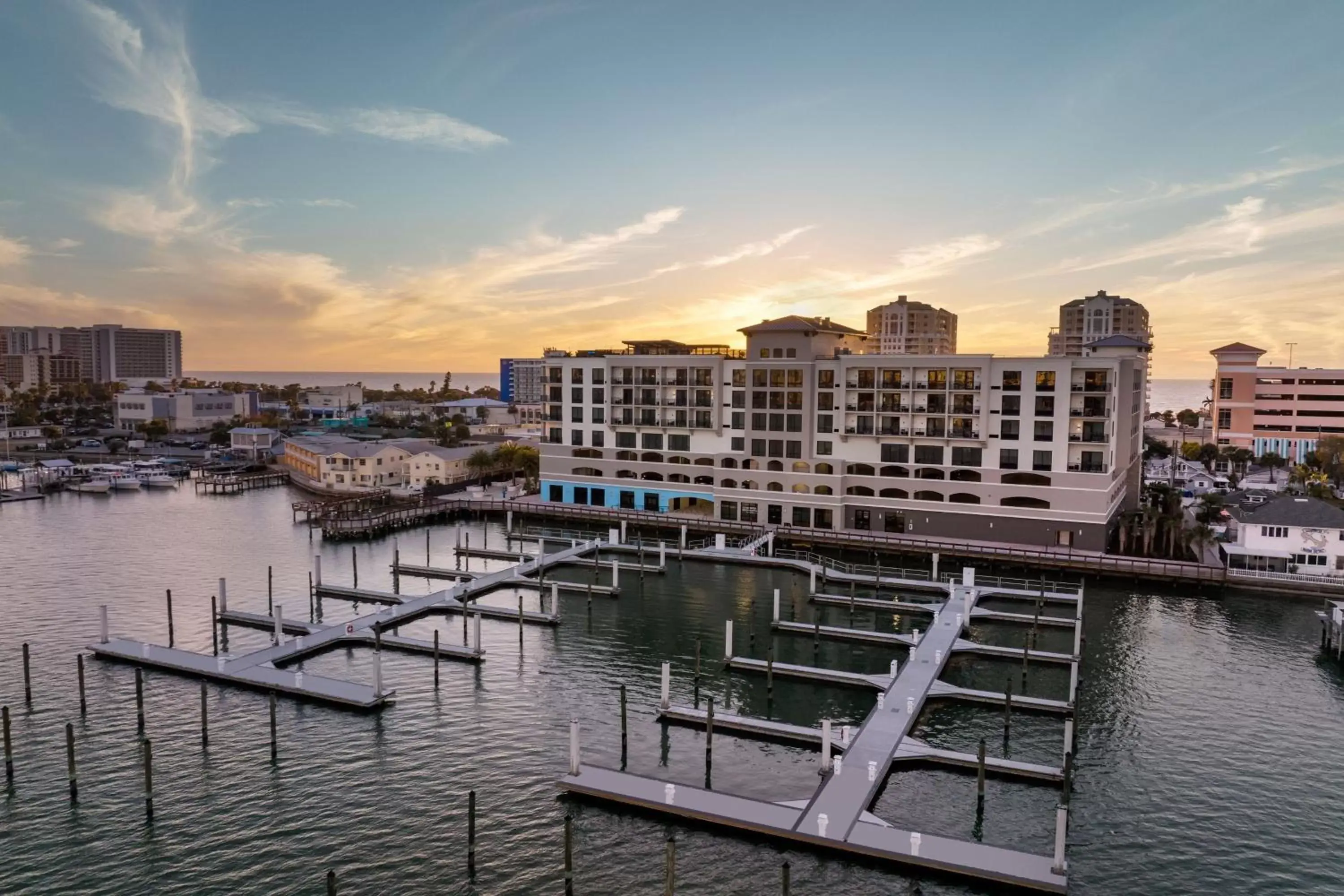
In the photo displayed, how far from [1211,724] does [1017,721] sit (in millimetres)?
8725

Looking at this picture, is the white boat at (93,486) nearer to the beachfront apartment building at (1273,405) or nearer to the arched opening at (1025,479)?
the arched opening at (1025,479)

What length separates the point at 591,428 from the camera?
99.3 metres

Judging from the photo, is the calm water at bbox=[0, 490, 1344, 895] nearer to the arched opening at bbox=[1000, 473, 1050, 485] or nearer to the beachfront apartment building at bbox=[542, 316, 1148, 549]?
the arched opening at bbox=[1000, 473, 1050, 485]

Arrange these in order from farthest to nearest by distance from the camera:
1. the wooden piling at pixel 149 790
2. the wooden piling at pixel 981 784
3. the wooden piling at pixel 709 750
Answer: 1. the wooden piling at pixel 709 750
2. the wooden piling at pixel 981 784
3. the wooden piling at pixel 149 790

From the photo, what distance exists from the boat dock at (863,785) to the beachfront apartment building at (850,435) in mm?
33104

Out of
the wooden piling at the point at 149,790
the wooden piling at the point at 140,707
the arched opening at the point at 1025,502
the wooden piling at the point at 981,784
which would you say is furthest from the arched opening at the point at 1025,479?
the wooden piling at the point at 149,790

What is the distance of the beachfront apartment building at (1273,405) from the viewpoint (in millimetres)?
135875

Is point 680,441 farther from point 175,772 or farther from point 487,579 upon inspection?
point 175,772

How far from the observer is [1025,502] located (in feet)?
260

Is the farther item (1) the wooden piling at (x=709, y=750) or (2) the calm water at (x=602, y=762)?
(1) the wooden piling at (x=709, y=750)

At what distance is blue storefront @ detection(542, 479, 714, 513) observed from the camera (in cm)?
Result: 9406

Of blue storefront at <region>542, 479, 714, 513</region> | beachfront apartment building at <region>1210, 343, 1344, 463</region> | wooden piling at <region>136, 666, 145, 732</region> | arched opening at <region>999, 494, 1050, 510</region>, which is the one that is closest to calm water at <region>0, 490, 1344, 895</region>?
wooden piling at <region>136, 666, 145, 732</region>

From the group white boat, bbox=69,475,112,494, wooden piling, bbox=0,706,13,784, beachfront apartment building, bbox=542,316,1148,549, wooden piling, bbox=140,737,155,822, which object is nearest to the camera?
wooden piling, bbox=140,737,155,822

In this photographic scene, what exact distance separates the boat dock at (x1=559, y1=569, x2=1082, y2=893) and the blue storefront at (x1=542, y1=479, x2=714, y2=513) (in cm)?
4528
